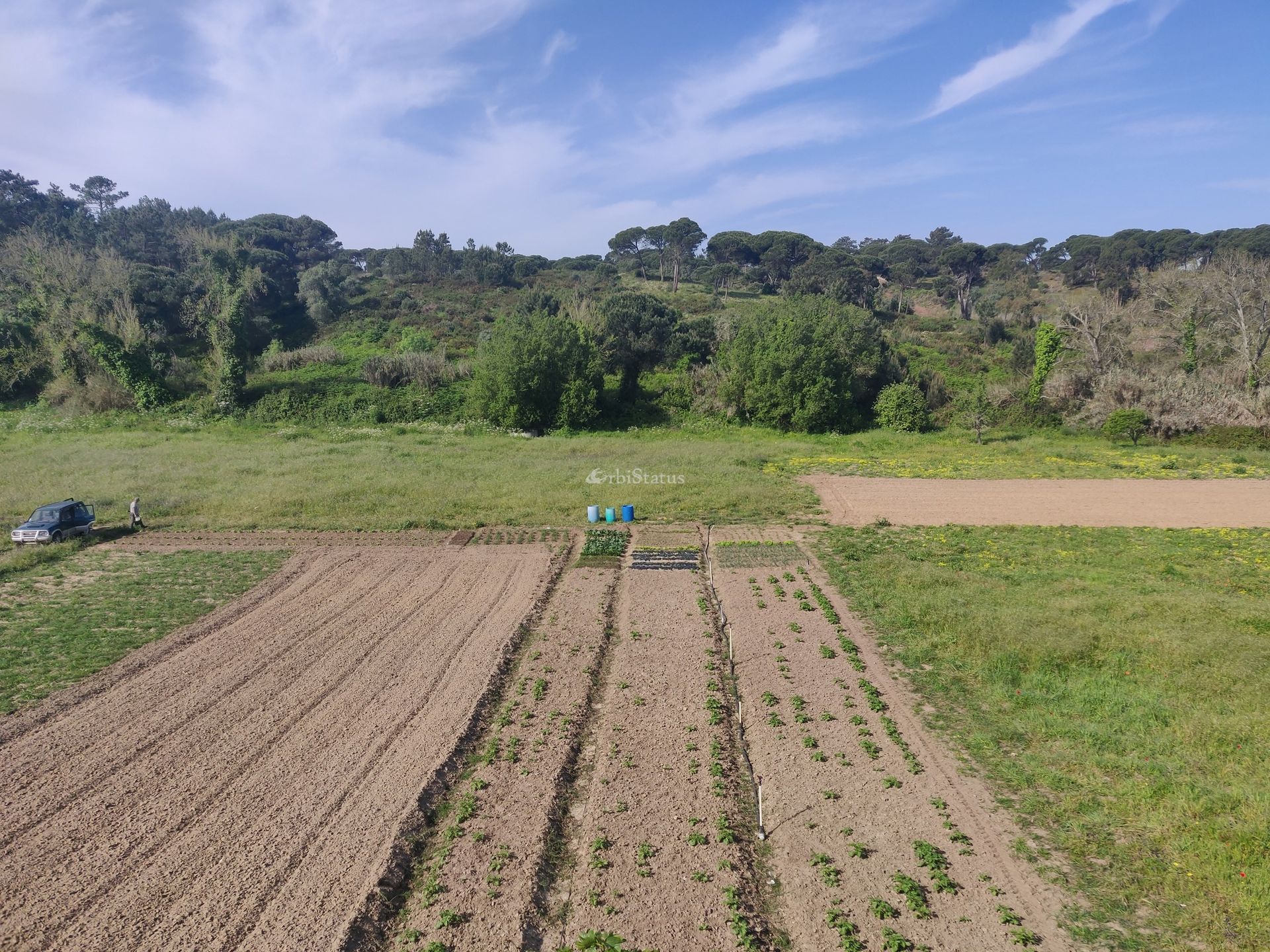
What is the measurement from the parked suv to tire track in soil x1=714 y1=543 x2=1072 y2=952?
23597mm

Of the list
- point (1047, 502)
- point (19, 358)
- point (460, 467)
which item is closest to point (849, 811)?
point (1047, 502)

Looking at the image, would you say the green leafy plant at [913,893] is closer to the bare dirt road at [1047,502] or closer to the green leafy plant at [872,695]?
the green leafy plant at [872,695]

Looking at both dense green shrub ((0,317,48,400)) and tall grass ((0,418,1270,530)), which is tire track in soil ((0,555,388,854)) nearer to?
tall grass ((0,418,1270,530))

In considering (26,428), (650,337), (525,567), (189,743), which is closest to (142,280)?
(26,428)

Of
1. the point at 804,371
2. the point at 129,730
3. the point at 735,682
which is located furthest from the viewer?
the point at 804,371

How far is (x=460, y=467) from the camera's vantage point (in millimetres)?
35750

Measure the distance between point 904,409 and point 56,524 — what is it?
147 feet

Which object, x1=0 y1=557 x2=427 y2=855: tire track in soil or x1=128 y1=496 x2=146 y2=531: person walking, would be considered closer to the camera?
x1=0 y1=557 x2=427 y2=855: tire track in soil

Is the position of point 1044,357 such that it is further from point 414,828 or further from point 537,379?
point 414,828

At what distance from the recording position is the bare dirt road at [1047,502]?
87.3 ft

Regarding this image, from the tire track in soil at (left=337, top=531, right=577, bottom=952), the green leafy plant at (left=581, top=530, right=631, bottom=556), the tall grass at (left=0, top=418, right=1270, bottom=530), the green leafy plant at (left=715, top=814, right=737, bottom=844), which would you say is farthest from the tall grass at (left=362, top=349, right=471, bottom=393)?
the green leafy plant at (left=715, top=814, right=737, bottom=844)

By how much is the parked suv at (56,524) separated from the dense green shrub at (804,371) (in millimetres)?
37329

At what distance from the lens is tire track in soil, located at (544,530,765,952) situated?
8617 mm

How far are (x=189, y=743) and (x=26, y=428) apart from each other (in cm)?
4694
